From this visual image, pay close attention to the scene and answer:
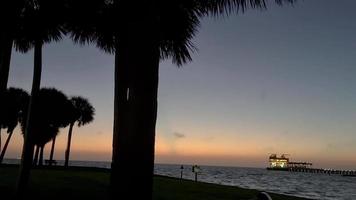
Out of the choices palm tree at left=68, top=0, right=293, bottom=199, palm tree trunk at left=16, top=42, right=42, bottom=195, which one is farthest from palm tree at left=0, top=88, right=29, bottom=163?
palm tree at left=68, top=0, right=293, bottom=199

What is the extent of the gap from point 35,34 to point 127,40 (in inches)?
376

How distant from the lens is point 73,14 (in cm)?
1397

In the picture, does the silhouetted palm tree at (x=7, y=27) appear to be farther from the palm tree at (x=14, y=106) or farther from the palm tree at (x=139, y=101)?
the palm tree at (x=14, y=106)

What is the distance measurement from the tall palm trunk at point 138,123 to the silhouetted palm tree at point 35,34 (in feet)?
26.8

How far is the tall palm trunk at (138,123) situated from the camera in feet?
21.1

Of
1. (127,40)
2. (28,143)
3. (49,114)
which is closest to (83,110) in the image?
(49,114)

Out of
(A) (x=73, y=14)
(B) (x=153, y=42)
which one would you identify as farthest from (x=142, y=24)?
(A) (x=73, y=14)

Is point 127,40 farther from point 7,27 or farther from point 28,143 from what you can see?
point 28,143

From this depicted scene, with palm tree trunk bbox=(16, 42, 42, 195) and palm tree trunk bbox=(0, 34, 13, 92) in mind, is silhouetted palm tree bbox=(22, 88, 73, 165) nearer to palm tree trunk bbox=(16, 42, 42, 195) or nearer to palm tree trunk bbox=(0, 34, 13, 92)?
palm tree trunk bbox=(16, 42, 42, 195)

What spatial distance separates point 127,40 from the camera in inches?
286

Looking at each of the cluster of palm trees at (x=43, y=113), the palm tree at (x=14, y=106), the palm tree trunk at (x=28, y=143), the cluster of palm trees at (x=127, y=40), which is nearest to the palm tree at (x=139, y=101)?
the cluster of palm trees at (x=127, y=40)

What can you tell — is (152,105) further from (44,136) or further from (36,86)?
(44,136)

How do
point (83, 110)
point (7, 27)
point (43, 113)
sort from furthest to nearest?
point (83, 110) → point (43, 113) → point (7, 27)

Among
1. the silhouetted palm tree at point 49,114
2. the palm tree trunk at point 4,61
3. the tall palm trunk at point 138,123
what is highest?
the silhouetted palm tree at point 49,114
